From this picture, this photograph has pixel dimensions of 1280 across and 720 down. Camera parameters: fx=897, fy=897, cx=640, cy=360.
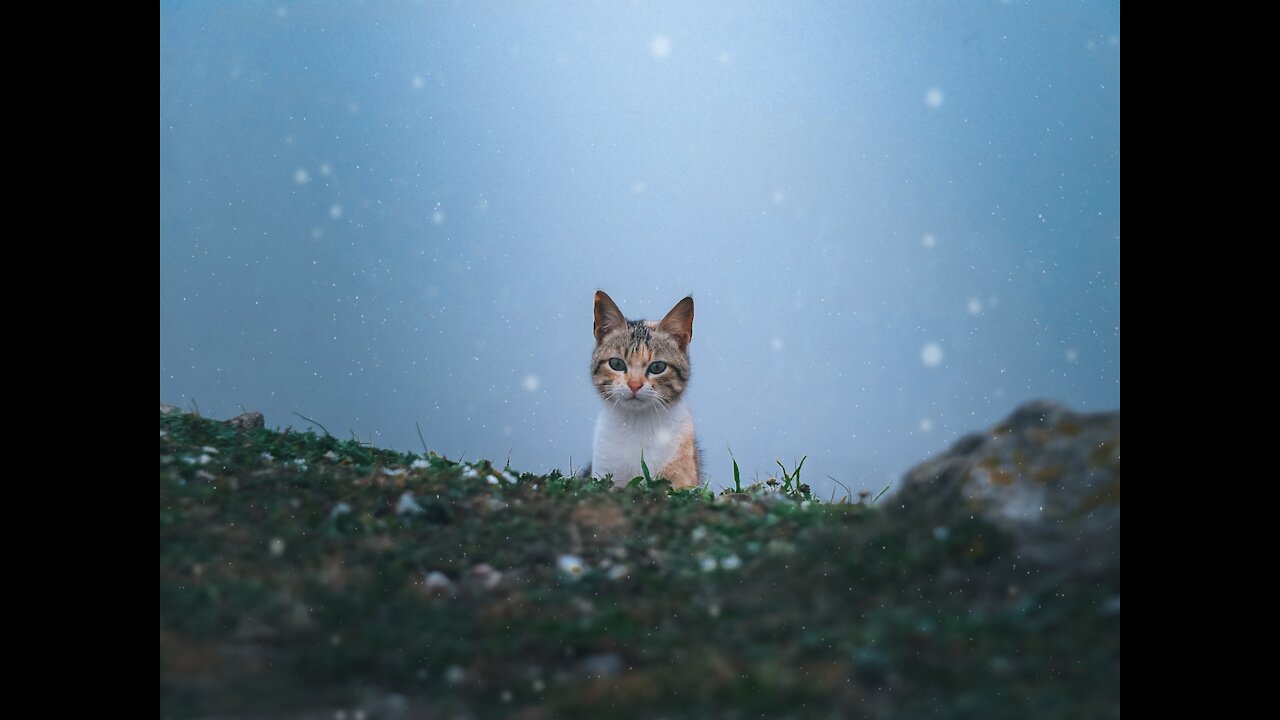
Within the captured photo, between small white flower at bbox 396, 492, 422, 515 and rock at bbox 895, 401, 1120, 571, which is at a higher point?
small white flower at bbox 396, 492, 422, 515

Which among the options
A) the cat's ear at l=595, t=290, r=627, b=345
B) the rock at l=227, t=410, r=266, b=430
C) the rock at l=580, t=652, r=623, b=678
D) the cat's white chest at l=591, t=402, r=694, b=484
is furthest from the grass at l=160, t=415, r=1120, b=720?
the cat's ear at l=595, t=290, r=627, b=345

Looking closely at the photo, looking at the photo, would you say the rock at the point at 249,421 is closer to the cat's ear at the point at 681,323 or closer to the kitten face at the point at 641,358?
the kitten face at the point at 641,358

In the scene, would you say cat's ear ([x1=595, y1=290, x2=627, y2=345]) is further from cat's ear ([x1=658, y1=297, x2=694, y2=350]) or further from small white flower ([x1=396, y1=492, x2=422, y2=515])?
small white flower ([x1=396, y1=492, x2=422, y2=515])

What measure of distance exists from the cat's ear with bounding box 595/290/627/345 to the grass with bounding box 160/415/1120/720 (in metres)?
2.25

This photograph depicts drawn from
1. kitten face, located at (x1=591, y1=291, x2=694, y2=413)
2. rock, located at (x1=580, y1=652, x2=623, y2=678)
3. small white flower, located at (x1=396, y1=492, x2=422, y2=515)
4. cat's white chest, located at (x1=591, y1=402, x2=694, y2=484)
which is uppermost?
kitten face, located at (x1=591, y1=291, x2=694, y2=413)

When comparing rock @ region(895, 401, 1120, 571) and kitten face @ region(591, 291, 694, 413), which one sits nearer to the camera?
rock @ region(895, 401, 1120, 571)

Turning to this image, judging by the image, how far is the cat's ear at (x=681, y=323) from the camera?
229 inches

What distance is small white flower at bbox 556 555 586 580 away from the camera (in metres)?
3.15

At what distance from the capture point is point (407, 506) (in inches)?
142

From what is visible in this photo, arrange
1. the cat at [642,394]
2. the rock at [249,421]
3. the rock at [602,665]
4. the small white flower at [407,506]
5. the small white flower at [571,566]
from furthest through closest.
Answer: the cat at [642,394] → the rock at [249,421] → the small white flower at [407,506] → the small white flower at [571,566] → the rock at [602,665]

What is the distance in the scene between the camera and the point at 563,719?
2.37 metres

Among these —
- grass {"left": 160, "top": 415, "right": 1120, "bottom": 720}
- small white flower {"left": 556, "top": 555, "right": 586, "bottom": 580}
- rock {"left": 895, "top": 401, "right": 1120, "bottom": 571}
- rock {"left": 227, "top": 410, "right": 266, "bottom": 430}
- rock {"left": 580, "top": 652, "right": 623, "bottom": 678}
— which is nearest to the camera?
grass {"left": 160, "top": 415, "right": 1120, "bottom": 720}

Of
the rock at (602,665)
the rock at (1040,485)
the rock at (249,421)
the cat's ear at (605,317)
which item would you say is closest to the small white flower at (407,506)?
the rock at (602,665)
